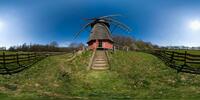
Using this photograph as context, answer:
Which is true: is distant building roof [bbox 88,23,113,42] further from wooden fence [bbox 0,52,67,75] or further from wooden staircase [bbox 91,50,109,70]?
wooden fence [bbox 0,52,67,75]

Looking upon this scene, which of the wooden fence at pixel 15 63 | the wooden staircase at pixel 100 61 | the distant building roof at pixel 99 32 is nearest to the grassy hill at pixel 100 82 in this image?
the wooden staircase at pixel 100 61

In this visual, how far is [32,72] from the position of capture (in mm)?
37031

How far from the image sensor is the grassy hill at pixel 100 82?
26953mm

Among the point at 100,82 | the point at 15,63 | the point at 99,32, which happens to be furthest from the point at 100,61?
the point at 99,32

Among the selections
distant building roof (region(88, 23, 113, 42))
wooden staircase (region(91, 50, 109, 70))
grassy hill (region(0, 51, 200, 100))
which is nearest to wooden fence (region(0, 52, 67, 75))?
grassy hill (region(0, 51, 200, 100))

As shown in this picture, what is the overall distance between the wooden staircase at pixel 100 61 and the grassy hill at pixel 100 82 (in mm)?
1002

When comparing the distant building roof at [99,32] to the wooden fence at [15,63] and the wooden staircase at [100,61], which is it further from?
the wooden fence at [15,63]

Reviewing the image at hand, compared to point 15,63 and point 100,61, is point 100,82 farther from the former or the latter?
point 15,63

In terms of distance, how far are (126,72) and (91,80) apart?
479 cm

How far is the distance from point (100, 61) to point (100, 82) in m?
9.88

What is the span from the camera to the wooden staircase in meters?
39.8

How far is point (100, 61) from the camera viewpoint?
139 ft

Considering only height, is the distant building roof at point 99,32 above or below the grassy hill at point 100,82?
above

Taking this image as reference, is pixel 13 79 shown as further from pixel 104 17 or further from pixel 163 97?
pixel 104 17
